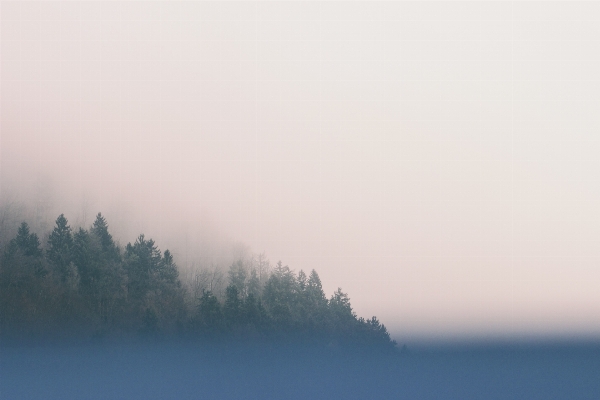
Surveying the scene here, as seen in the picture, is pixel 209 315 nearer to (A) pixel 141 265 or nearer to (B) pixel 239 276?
(A) pixel 141 265

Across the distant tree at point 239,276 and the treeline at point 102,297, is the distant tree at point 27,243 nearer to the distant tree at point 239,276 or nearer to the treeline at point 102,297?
the treeline at point 102,297

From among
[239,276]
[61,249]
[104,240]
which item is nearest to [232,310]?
[104,240]

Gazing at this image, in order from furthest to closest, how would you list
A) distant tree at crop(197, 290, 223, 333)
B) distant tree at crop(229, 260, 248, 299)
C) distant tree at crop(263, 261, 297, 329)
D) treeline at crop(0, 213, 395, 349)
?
distant tree at crop(229, 260, 248, 299) → distant tree at crop(263, 261, 297, 329) → distant tree at crop(197, 290, 223, 333) → treeline at crop(0, 213, 395, 349)

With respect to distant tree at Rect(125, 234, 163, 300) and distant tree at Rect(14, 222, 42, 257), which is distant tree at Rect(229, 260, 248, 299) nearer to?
distant tree at Rect(125, 234, 163, 300)

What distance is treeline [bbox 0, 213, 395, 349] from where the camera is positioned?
82.7 meters

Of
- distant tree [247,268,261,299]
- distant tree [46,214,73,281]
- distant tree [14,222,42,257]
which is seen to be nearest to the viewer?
distant tree [14,222,42,257]

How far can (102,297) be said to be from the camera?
89.7m

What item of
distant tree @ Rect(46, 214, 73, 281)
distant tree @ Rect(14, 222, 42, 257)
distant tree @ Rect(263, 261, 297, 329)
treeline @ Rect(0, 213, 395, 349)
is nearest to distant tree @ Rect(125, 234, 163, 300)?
treeline @ Rect(0, 213, 395, 349)

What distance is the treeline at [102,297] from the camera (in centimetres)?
8269

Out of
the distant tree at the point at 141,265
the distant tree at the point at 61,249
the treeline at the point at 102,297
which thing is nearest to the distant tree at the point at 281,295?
the treeline at the point at 102,297

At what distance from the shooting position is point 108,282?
9112 cm

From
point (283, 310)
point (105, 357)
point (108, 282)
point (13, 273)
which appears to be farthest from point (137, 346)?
point (283, 310)

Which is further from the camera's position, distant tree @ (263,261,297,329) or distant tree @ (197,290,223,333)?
distant tree @ (263,261,297,329)

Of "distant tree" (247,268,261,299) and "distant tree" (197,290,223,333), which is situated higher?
"distant tree" (247,268,261,299)
